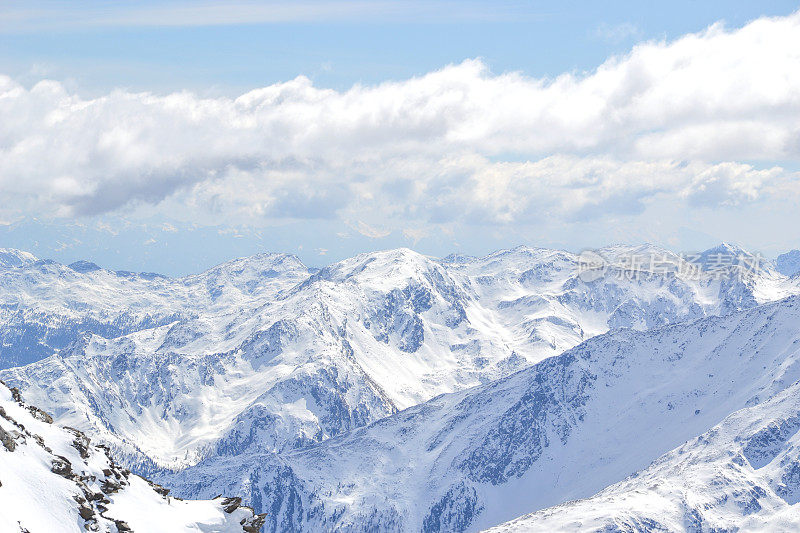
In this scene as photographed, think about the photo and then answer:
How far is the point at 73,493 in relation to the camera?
84562 mm

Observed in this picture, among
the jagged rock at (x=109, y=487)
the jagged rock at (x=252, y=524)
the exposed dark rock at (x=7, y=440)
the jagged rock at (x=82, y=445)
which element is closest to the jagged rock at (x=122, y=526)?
the jagged rock at (x=109, y=487)

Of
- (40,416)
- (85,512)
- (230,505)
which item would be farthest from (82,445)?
(230,505)

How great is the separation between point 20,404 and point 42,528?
2934 cm

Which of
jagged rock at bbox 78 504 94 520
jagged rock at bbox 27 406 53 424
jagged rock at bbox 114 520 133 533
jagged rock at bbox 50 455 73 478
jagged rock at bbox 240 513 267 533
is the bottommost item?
jagged rock at bbox 240 513 267 533

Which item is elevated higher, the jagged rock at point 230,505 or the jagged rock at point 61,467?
the jagged rock at point 61,467

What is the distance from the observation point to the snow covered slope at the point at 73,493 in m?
79.1

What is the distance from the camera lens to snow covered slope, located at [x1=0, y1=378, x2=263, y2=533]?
3115 inches

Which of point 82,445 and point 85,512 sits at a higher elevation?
point 82,445

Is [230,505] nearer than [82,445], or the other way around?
[82,445]

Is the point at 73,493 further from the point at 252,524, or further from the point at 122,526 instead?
the point at 252,524

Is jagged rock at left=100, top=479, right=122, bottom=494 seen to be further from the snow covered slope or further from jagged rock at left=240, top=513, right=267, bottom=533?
jagged rock at left=240, top=513, right=267, bottom=533

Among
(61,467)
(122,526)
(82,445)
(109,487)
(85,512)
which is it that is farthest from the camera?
(82,445)

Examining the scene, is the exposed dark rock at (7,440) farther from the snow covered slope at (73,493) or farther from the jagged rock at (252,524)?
the jagged rock at (252,524)

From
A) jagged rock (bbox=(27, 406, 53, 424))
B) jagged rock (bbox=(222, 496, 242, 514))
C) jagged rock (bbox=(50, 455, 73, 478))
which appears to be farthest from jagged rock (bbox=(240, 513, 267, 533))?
jagged rock (bbox=(27, 406, 53, 424))
